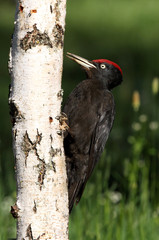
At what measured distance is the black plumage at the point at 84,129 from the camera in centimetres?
433

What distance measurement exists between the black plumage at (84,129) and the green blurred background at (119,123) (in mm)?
99

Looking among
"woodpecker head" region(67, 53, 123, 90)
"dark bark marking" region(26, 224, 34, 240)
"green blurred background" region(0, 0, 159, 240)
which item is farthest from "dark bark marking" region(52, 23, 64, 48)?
"woodpecker head" region(67, 53, 123, 90)

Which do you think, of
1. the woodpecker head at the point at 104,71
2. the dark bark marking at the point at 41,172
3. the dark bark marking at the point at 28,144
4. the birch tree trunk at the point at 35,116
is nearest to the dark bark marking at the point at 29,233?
the birch tree trunk at the point at 35,116

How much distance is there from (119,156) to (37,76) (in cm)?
452

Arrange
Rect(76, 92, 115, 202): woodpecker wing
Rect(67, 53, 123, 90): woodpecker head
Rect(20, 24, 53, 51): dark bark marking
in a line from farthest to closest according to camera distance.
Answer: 1. Rect(67, 53, 123, 90): woodpecker head
2. Rect(76, 92, 115, 202): woodpecker wing
3. Rect(20, 24, 53, 51): dark bark marking

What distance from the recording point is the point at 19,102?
3113 millimetres

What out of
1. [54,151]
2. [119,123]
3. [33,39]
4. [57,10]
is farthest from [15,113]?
[119,123]

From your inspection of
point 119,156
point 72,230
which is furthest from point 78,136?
point 119,156

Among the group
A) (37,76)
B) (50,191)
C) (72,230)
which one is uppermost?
(37,76)

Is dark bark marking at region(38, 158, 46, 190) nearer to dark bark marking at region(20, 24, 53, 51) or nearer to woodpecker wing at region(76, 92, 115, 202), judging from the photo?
dark bark marking at region(20, 24, 53, 51)

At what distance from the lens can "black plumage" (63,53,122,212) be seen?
4.33 m

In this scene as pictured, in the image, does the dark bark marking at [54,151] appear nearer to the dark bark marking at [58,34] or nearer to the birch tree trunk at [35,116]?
the birch tree trunk at [35,116]

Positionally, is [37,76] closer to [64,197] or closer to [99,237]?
[64,197]

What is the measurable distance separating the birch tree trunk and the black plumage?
113 centimetres
